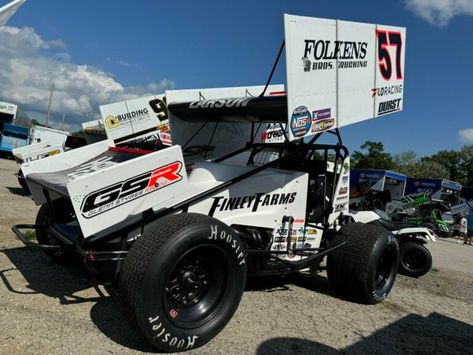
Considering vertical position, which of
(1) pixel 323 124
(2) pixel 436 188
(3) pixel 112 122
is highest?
(3) pixel 112 122

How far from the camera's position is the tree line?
65.1 m

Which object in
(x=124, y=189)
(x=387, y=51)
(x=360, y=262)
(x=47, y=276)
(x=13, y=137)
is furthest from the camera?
(x=13, y=137)

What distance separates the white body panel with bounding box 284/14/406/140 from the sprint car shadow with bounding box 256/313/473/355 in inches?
74.5

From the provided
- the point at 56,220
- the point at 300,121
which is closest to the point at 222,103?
the point at 300,121

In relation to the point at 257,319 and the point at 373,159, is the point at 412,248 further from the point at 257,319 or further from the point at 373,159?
the point at 373,159

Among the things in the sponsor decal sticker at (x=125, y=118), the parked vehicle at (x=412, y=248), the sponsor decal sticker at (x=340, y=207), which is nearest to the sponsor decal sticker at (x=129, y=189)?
the sponsor decal sticker at (x=340, y=207)

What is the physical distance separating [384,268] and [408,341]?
59.6 inches

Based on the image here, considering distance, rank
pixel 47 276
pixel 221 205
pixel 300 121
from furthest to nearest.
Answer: pixel 47 276, pixel 221 205, pixel 300 121

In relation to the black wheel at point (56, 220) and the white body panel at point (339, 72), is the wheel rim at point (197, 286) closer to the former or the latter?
the white body panel at point (339, 72)

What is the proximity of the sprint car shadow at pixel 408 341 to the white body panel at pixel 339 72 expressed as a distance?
6.21 ft

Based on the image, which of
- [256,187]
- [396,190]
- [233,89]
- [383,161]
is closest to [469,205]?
[396,190]

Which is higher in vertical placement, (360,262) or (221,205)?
(221,205)

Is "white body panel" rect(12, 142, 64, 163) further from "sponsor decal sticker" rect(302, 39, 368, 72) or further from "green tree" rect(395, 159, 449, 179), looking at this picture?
"green tree" rect(395, 159, 449, 179)

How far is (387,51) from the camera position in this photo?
541 centimetres
